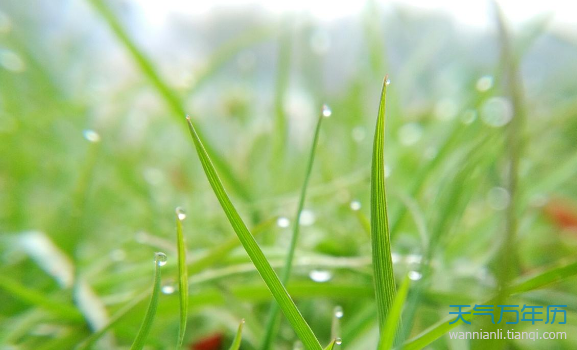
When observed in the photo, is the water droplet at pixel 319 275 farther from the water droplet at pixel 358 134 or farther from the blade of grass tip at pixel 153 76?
the water droplet at pixel 358 134

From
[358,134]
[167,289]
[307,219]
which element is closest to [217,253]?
[167,289]

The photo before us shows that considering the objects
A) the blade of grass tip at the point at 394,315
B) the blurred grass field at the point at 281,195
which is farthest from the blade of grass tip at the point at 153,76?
the blade of grass tip at the point at 394,315

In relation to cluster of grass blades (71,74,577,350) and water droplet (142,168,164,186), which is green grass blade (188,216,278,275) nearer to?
cluster of grass blades (71,74,577,350)

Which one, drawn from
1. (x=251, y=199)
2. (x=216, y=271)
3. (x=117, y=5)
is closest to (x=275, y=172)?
(x=251, y=199)

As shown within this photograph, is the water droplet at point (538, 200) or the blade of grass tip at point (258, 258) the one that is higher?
the water droplet at point (538, 200)

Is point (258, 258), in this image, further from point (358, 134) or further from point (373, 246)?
point (358, 134)

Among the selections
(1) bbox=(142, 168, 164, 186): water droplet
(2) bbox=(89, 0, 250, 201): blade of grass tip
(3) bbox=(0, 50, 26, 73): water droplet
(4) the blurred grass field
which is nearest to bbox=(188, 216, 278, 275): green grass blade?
(4) the blurred grass field

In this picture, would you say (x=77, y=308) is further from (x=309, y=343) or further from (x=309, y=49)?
(x=309, y=49)
